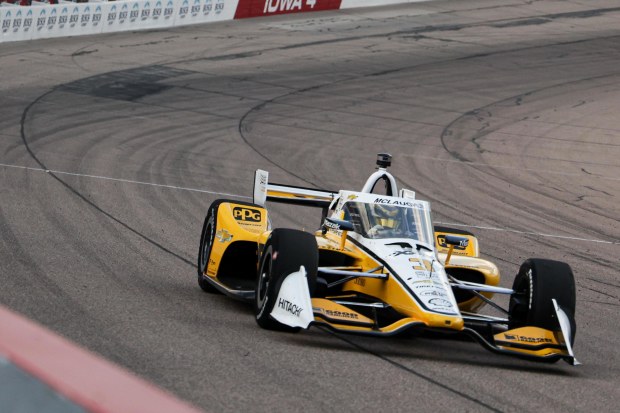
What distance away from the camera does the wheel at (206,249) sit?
36.0 ft

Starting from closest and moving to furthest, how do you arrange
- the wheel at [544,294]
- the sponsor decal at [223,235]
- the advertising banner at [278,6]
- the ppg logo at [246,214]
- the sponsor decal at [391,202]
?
1. the wheel at [544,294]
2. the sponsor decal at [391,202]
3. the sponsor decal at [223,235]
4. the ppg logo at [246,214]
5. the advertising banner at [278,6]

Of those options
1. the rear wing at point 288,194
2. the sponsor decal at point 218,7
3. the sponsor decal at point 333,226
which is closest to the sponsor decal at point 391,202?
the sponsor decal at point 333,226

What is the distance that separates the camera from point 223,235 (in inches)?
431

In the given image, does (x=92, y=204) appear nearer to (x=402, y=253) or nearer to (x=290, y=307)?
(x=402, y=253)

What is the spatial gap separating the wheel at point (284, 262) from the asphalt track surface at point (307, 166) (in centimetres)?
14

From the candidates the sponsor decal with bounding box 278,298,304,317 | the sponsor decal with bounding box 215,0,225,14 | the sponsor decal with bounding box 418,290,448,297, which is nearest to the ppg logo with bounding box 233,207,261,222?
the sponsor decal with bounding box 278,298,304,317

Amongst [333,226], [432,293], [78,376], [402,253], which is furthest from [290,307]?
[78,376]

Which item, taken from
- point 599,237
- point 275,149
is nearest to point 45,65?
point 275,149

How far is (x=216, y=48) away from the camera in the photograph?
34.1m

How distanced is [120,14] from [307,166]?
1707 centimetres

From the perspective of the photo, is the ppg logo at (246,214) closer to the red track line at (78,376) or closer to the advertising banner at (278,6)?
the red track line at (78,376)

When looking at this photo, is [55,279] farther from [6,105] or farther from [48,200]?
[6,105]

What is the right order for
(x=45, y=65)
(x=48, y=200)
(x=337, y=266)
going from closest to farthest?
(x=337, y=266)
(x=48, y=200)
(x=45, y=65)

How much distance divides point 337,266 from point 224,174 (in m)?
9.37
